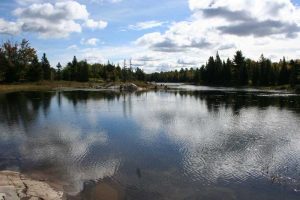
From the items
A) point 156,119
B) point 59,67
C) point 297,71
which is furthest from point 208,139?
point 59,67

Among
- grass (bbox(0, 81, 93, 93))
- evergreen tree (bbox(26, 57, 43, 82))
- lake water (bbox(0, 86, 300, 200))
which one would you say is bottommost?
lake water (bbox(0, 86, 300, 200))

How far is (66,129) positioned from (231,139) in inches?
781

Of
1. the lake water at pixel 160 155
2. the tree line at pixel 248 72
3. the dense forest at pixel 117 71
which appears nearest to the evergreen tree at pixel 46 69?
the dense forest at pixel 117 71

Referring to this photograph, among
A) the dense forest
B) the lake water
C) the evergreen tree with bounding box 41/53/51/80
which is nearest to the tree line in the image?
the dense forest

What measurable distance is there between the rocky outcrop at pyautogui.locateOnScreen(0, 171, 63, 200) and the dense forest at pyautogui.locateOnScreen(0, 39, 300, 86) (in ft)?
401

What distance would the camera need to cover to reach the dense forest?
456 feet

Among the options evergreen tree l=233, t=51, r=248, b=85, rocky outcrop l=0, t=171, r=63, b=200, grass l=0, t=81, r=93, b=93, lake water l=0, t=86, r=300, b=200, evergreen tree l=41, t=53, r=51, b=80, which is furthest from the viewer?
evergreen tree l=233, t=51, r=248, b=85

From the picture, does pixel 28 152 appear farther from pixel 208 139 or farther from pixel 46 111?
pixel 46 111

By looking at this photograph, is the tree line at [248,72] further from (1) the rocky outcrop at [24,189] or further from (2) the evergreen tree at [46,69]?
(1) the rocky outcrop at [24,189]

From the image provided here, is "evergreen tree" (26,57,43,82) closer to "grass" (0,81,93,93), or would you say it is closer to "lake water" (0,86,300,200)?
"grass" (0,81,93,93)

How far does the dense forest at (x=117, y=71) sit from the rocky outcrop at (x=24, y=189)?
122228 millimetres

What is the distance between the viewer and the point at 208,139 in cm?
3578

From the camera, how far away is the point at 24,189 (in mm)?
19812

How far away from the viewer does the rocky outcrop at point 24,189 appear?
61.1 ft
